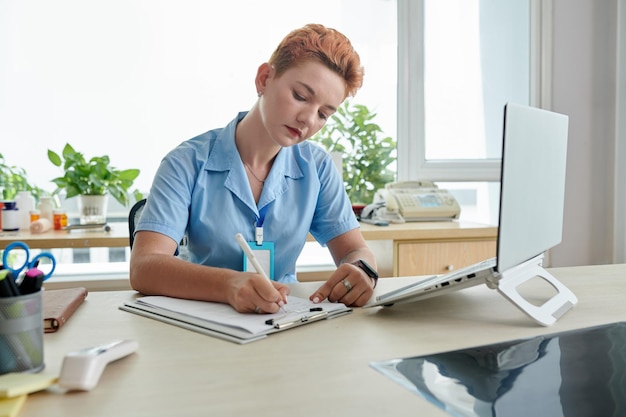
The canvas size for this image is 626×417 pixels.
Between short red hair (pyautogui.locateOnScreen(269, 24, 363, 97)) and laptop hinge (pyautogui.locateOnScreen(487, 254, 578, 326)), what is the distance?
0.61 meters

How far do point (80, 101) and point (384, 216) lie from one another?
62.4 inches

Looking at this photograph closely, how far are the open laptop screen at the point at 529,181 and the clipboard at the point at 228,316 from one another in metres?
0.33

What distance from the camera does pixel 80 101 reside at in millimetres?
2865

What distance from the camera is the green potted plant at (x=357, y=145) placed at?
10.4 feet

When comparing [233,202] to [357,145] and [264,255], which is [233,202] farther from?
[357,145]

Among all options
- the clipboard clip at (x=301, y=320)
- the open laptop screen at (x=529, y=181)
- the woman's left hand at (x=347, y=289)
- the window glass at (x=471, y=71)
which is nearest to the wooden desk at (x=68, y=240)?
the woman's left hand at (x=347, y=289)

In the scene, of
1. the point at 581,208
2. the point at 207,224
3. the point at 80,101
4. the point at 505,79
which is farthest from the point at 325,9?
the point at 207,224

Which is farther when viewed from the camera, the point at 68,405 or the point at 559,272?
the point at 559,272

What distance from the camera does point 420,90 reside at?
10.4 ft

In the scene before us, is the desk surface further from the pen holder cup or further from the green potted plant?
the green potted plant

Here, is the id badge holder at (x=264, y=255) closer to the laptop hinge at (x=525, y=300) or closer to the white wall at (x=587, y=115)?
the laptop hinge at (x=525, y=300)

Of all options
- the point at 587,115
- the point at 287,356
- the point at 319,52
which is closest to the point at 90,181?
the point at 319,52

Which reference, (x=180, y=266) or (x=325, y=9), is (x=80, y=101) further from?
(x=180, y=266)

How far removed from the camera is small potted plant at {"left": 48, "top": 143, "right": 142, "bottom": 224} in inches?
103
